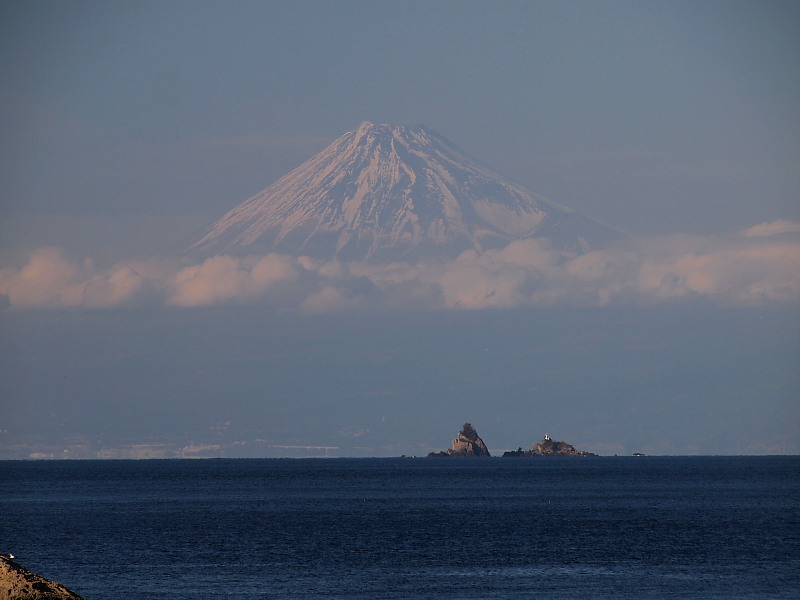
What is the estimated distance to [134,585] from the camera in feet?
200

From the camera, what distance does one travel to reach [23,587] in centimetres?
3912

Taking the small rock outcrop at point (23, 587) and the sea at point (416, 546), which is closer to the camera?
the small rock outcrop at point (23, 587)

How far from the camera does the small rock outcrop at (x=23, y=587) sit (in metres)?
39.0

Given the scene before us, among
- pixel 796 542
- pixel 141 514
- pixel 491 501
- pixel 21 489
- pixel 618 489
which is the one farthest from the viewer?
pixel 21 489

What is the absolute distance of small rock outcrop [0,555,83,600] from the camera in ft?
128

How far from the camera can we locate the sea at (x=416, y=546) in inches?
2378

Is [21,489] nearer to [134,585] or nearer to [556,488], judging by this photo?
[556,488]

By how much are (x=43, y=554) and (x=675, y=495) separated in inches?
3713

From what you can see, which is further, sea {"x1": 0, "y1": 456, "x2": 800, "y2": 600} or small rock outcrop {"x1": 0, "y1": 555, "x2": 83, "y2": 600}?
sea {"x1": 0, "y1": 456, "x2": 800, "y2": 600}

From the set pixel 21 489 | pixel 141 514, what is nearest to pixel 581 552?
pixel 141 514

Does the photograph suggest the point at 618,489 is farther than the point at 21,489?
No

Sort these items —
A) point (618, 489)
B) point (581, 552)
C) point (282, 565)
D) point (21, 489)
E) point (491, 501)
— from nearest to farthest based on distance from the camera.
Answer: point (282, 565), point (581, 552), point (491, 501), point (618, 489), point (21, 489)

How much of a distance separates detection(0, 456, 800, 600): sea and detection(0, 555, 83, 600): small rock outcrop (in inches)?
707

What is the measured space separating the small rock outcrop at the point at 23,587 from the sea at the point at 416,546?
17948 mm
